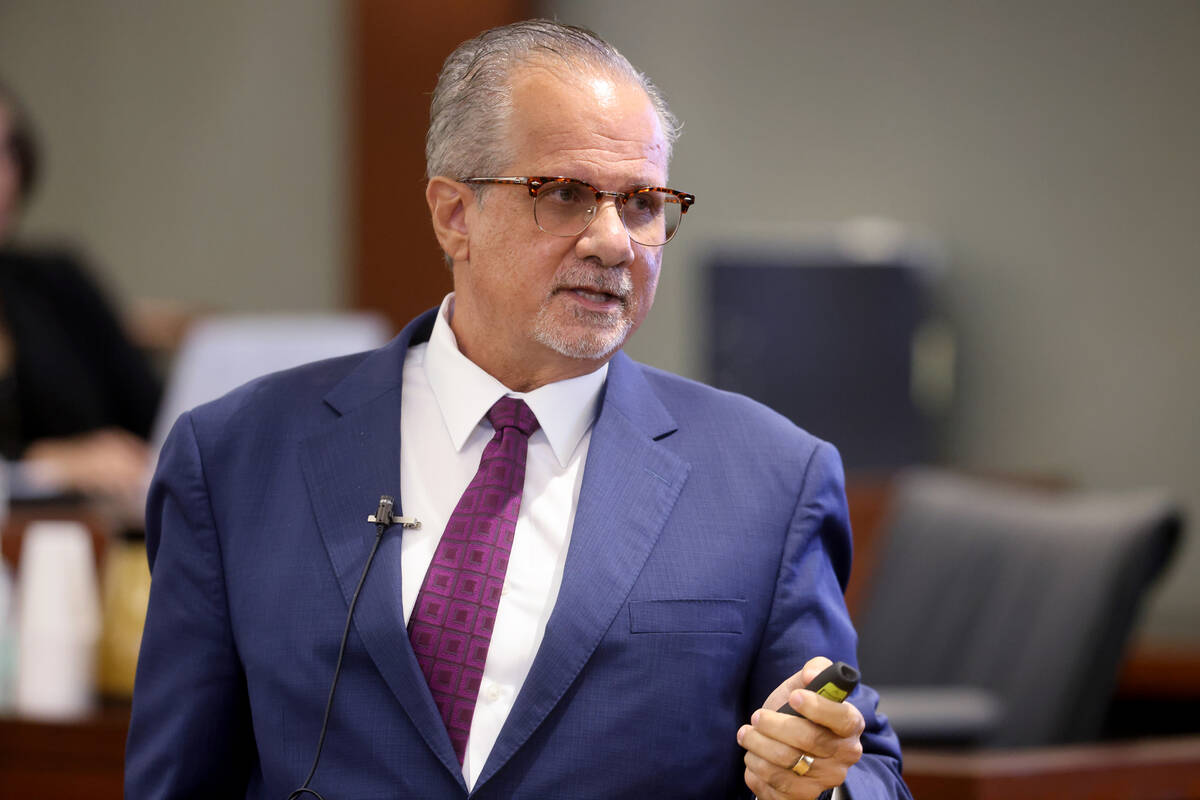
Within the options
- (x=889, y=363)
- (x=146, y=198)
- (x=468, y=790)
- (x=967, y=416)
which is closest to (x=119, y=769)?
(x=468, y=790)

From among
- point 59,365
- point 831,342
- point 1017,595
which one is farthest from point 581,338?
point 831,342

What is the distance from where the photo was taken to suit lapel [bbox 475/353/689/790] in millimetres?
1222

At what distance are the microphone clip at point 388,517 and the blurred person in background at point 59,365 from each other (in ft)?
6.59

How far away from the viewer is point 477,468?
4.43 feet

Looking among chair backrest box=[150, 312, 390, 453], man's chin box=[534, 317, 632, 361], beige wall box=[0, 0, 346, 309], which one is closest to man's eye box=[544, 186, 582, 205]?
man's chin box=[534, 317, 632, 361]

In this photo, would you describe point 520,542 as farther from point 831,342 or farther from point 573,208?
point 831,342

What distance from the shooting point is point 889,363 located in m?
4.46

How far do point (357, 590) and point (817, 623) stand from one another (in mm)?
405

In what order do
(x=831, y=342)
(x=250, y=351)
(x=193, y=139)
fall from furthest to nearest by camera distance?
(x=193, y=139) → (x=831, y=342) → (x=250, y=351)

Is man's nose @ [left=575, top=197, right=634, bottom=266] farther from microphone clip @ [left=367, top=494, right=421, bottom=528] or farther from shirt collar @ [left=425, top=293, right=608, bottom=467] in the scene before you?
microphone clip @ [left=367, top=494, right=421, bottom=528]

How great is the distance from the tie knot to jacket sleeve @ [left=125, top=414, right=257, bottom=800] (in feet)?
0.90

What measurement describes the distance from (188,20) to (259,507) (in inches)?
202

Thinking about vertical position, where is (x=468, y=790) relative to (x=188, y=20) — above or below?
below

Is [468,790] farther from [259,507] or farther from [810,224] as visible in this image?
[810,224]
